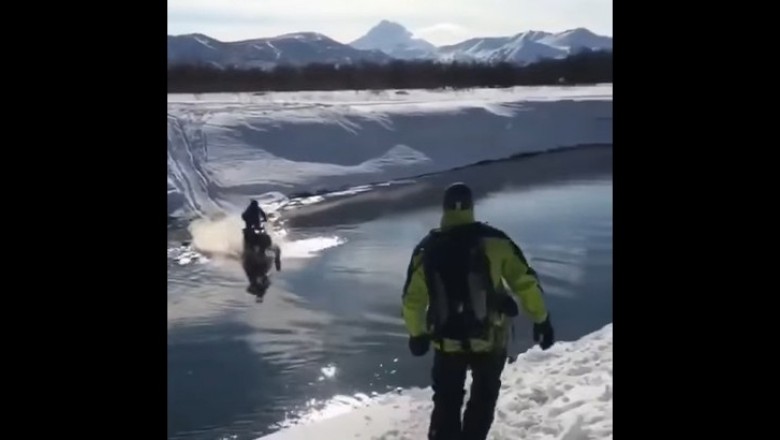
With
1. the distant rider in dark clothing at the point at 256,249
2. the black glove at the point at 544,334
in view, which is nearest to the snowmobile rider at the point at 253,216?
the distant rider in dark clothing at the point at 256,249

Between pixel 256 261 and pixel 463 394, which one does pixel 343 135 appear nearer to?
pixel 256 261

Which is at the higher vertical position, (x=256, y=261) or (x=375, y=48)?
(x=375, y=48)

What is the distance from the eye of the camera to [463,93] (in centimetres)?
154

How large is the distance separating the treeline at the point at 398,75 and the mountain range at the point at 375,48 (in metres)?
0.01

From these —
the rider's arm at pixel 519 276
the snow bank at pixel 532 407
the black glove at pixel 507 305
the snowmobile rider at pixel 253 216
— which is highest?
the snowmobile rider at pixel 253 216

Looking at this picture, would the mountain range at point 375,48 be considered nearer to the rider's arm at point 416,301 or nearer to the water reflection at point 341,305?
the water reflection at point 341,305

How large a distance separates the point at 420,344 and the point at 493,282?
0.47 ft

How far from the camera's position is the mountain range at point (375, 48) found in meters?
1.47

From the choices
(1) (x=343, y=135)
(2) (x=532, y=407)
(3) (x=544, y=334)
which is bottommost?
(2) (x=532, y=407)

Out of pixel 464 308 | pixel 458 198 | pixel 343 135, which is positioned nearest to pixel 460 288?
pixel 464 308

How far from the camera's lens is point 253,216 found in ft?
4.84

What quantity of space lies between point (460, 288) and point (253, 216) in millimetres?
326
